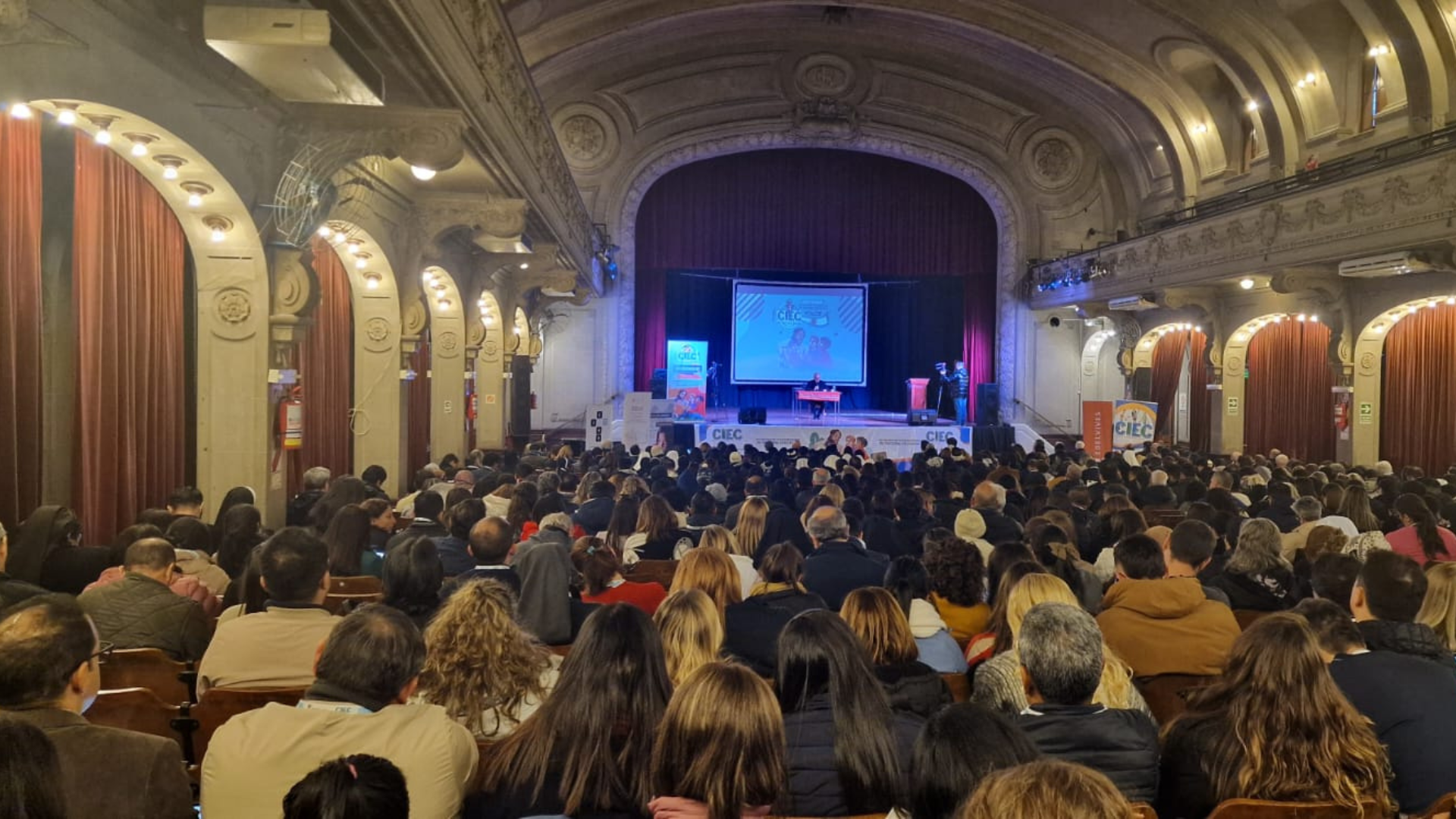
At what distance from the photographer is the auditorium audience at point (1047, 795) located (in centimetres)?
129

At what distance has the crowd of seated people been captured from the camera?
200cm

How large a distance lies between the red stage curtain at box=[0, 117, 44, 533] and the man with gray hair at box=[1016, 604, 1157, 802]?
5.95m

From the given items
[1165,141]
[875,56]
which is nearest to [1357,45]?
[1165,141]

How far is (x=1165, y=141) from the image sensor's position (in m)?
18.7

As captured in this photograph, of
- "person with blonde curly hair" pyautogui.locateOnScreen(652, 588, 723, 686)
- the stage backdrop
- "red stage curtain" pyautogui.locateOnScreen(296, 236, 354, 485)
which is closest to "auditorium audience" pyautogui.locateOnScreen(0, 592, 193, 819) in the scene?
"person with blonde curly hair" pyautogui.locateOnScreen(652, 588, 723, 686)

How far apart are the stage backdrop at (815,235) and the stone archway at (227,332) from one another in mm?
16158

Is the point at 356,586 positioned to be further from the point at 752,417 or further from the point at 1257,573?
the point at 752,417

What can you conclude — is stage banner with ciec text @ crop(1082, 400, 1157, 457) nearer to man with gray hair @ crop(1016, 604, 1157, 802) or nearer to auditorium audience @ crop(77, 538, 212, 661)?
man with gray hair @ crop(1016, 604, 1157, 802)

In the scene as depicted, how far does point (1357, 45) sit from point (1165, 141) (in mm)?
4625

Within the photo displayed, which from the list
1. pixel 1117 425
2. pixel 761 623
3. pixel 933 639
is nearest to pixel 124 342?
pixel 761 623

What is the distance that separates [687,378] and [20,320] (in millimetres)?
13972

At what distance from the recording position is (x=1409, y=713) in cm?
264

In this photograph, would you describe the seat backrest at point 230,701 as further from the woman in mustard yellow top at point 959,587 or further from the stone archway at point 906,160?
the stone archway at point 906,160

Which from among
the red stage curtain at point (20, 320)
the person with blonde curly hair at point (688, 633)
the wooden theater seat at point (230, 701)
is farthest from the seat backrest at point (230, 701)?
the red stage curtain at point (20, 320)
